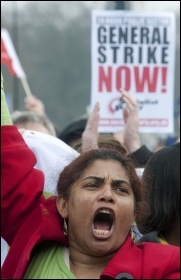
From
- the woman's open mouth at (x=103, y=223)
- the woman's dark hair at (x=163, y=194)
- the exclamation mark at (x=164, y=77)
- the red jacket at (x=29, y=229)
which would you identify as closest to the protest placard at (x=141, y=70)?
the exclamation mark at (x=164, y=77)

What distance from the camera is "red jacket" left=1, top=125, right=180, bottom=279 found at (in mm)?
2932

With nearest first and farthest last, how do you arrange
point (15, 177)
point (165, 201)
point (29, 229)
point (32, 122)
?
1. point (15, 177)
2. point (29, 229)
3. point (165, 201)
4. point (32, 122)

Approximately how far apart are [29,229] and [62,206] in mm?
136

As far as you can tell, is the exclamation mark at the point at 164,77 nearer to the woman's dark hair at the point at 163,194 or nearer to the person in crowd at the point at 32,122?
the person in crowd at the point at 32,122

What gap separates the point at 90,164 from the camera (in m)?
3.32

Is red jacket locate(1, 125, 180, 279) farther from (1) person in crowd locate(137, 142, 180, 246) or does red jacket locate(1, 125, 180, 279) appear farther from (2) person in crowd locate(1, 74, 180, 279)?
(1) person in crowd locate(137, 142, 180, 246)

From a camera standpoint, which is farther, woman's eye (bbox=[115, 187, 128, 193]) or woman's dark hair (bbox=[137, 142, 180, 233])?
woman's dark hair (bbox=[137, 142, 180, 233])

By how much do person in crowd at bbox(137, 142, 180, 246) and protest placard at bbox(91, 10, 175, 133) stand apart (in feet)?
13.0

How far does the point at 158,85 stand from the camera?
26.1ft

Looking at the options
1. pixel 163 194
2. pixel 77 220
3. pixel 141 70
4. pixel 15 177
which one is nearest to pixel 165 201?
pixel 163 194

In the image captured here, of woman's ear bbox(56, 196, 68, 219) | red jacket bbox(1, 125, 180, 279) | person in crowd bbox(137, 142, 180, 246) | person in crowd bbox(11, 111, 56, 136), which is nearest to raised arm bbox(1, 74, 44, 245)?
red jacket bbox(1, 125, 180, 279)

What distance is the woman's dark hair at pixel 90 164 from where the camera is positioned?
3.30 meters

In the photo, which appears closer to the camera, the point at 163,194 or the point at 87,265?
the point at 87,265

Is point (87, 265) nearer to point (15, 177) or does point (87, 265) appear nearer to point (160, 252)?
point (160, 252)
